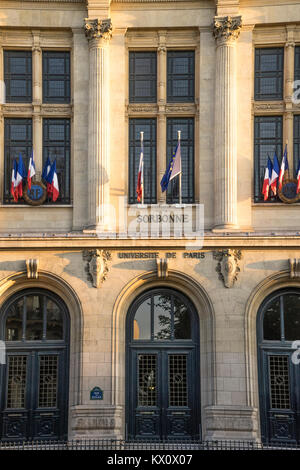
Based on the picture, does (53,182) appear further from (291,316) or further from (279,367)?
(279,367)

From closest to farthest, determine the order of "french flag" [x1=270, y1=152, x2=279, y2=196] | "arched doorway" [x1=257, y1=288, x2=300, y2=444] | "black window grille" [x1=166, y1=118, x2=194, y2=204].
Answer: "arched doorway" [x1=257, y1=288, x2=300, y2=444], "french flag" [x1=270, y1=152, x2=279, y2=196], "black window grille" [x1=166, y1=118, x2=194, y2=204]

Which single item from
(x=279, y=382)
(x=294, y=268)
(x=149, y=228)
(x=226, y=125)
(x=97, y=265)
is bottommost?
(x=279, y=382)

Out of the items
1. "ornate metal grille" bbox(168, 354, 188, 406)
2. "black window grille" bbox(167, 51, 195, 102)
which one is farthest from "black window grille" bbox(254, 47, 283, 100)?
"ornate metal grille" bbox(168, 354, 188, 406)

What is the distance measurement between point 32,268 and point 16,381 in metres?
4.75

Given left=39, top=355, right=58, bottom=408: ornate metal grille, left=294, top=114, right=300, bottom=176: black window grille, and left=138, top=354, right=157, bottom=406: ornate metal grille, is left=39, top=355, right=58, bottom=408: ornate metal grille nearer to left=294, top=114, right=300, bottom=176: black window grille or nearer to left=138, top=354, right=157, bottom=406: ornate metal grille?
left=138, top=354, right=157, bottom=406: ornate metal grille

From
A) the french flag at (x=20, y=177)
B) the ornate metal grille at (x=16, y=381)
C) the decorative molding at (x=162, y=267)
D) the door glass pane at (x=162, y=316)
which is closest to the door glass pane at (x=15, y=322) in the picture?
the ornate metal grille at (x=16, y=381)

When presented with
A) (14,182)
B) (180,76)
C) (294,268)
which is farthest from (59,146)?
(294,268)

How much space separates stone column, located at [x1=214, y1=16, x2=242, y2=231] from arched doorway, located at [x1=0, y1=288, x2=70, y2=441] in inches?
312

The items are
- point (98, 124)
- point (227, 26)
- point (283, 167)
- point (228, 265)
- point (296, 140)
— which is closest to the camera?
point (228, 265)

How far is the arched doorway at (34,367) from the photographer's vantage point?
35.1 m

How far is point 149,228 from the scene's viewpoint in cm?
3669

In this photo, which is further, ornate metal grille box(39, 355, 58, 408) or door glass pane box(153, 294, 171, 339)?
door glass pane box(153, 294, 171, 339)

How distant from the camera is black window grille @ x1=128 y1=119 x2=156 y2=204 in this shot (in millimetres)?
37656
